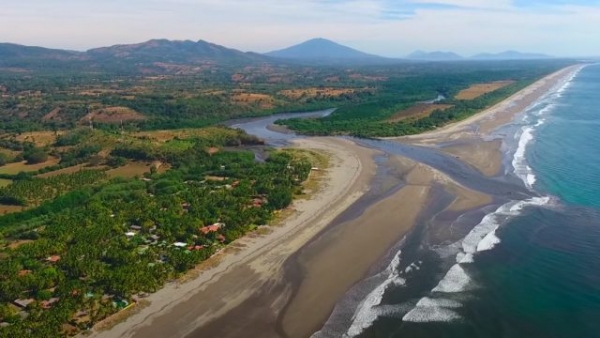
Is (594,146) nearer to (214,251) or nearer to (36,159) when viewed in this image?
(214,251)

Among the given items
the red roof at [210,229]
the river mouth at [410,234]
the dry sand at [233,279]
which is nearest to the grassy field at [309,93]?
the river mouth at [410,234]

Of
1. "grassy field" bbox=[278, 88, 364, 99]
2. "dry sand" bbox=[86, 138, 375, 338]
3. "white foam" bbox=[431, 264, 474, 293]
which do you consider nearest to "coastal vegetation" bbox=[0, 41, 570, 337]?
"dry sand" bbox=[86, 138, 375, 338]

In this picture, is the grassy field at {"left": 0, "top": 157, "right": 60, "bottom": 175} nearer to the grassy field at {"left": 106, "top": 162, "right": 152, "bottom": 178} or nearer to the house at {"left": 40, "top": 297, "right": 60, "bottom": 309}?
the grassy field at {"left": 106, "top": 162, "right": 152, "bottom": 178}

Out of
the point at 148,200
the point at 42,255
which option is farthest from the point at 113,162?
the point at 42,255

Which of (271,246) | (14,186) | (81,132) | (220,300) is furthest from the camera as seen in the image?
(81,132)

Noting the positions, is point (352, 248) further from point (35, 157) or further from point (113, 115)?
point (113, 115)

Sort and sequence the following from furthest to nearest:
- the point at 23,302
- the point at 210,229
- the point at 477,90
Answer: the point at 477,90
the point at 210,229
the point at 23,302

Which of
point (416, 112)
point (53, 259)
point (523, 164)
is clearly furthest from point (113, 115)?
point (523, 164)
